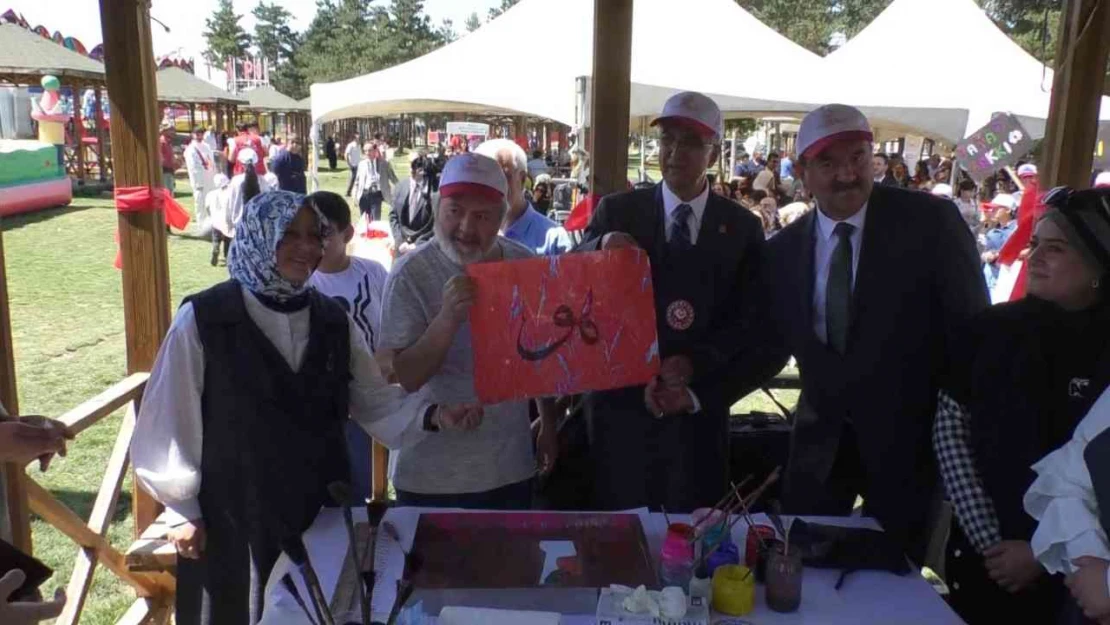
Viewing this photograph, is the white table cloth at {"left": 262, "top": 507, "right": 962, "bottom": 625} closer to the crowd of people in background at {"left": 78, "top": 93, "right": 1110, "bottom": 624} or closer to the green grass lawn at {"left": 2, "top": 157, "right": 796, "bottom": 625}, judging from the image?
the crowd of people in background at {"left": 78, "top": 93, "right": 1110, "bottom": 624}

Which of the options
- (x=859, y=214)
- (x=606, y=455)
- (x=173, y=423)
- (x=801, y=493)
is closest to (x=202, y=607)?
(x=173, y=423)

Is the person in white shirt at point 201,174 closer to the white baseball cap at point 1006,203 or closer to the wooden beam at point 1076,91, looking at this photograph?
the white baseball cap at point 1006,203

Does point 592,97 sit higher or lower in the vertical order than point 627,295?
higher

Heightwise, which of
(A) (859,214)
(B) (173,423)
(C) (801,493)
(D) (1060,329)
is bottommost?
(C) (801,493)

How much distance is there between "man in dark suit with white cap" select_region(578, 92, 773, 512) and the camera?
8.84 feet

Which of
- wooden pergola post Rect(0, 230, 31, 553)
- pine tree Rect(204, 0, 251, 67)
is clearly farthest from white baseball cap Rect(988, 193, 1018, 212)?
pine tree Rect(204, 0, 251, 67)

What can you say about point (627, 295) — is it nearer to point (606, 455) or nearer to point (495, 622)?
point (606, 455)

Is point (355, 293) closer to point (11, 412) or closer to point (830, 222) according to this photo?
point (11, 412)

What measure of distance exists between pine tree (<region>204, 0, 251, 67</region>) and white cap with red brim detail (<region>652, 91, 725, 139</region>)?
80.0 metres

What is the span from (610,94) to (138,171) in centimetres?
204

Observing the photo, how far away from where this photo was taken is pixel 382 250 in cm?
628

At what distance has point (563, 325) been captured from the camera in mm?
2434

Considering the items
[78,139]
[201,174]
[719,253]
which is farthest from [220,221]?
[78,139]

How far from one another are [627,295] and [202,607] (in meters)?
1.62
